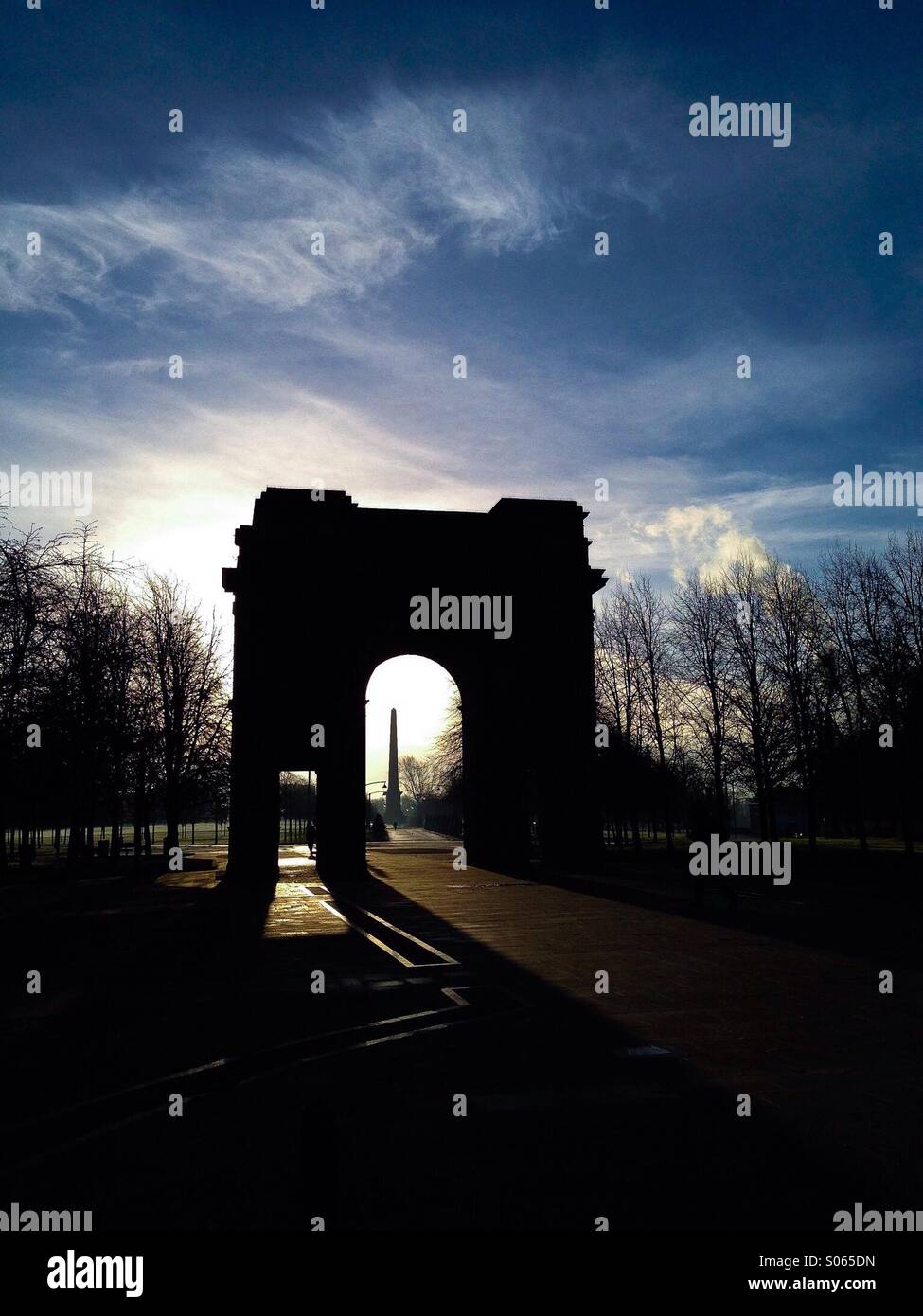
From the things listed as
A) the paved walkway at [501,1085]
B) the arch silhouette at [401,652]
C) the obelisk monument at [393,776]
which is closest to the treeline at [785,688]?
the arch silhouette at [401,652]

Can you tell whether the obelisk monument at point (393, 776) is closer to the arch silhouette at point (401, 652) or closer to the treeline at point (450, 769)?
the treeline at point (450, 769)

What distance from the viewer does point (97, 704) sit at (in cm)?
2589

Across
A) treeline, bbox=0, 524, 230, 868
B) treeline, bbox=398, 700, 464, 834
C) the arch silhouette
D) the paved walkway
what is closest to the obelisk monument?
treeline, bbox=398, 700, 464, 834

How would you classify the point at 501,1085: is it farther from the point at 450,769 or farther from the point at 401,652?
the point at 450,769

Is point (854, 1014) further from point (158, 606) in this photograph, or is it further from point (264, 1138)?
point (158, 606)

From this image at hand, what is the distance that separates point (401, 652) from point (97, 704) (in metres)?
9.95

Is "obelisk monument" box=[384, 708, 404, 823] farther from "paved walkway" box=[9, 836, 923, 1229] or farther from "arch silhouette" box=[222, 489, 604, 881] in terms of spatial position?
"paved walkway" box=[9, 836, 923, 1229]

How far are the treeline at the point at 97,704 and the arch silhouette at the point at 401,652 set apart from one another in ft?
14.1

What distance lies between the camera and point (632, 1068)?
683cm

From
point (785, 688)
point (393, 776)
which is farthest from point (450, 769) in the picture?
point (393, 776)

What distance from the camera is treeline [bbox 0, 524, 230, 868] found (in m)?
18.5

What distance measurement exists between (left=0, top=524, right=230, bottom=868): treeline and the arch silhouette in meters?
4.31

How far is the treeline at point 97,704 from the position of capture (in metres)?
18.5
